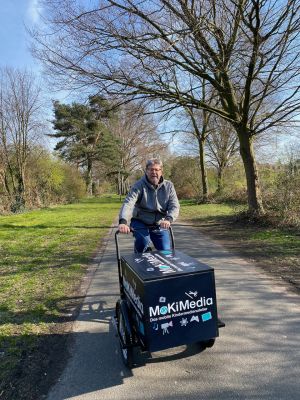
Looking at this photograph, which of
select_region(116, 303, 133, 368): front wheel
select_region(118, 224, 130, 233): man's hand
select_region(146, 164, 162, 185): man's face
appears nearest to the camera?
select_region(116, 303, 133, 368): front wheel

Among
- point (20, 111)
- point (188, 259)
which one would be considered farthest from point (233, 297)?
point (20, 111)

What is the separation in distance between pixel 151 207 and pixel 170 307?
165 centimetres

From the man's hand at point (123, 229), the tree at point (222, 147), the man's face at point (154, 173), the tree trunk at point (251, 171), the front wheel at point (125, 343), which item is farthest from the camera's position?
the tree at point (222, 147)

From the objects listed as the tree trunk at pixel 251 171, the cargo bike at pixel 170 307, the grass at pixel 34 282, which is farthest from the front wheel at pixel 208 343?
the tree trunk at pixel 251 171

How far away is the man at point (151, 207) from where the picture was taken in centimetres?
422

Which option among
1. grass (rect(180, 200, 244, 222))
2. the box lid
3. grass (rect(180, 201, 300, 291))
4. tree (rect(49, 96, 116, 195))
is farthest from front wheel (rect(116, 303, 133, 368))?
tree (rect(49, 96, 116, 195))

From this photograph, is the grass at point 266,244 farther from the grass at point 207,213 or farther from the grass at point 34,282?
the grass at point 34,282

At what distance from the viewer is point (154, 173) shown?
4.21 m

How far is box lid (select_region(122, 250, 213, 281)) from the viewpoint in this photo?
2.97 meters

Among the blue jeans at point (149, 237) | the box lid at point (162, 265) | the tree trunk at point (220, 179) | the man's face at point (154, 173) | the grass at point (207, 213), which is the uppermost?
the tree trunk at point (220, 179)

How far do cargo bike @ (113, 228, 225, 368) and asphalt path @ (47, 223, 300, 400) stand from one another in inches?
11.4

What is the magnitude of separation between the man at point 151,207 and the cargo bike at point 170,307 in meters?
1.11

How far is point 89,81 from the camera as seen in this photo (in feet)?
37.3

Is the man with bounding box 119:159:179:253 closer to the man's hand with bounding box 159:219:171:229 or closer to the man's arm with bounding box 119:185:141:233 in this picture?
the man's arm with bounding box 119:185:141:233
